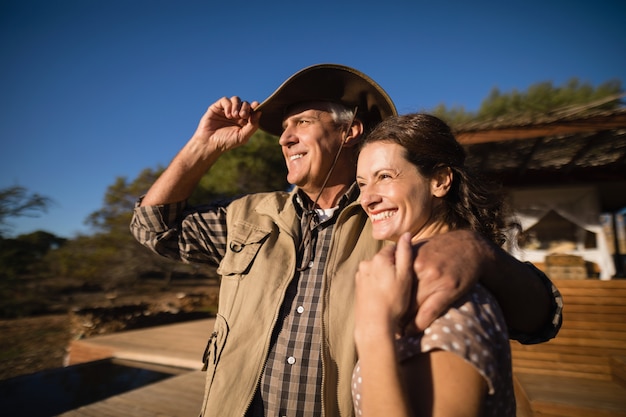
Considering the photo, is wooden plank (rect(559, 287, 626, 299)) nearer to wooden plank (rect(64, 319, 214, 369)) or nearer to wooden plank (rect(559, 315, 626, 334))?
wooden plank (rect(559, 315, 626, 334))

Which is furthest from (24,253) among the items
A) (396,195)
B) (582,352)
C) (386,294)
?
(582,352)

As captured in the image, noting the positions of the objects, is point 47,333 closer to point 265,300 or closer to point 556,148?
point 265,300

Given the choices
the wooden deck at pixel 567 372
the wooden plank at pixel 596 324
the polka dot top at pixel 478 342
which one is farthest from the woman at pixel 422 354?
the wooden plank at pixel 596 324

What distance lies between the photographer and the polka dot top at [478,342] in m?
0.69

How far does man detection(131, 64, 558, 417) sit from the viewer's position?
1077 millimetres

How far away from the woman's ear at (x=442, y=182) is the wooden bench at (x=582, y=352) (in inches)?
117

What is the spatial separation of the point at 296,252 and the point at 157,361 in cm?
550

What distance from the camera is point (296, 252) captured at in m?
1.71

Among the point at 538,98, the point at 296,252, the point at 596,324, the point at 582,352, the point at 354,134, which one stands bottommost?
the point at 582,352

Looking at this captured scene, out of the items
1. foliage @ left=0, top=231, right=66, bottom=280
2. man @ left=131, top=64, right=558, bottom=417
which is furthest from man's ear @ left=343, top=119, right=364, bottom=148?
foliage @ left=0, top=231, right=66, bottom=280

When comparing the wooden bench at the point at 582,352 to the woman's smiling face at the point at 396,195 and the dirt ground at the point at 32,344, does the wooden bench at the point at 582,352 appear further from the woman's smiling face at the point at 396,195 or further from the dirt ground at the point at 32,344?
the dirt ground at the point at 32,344

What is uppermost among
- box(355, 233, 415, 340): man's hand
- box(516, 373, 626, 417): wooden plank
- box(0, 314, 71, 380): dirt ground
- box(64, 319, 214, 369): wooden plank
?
box(355, 233, 415, 340): man's hand

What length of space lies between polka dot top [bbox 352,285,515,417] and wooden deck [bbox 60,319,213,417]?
3533 mm

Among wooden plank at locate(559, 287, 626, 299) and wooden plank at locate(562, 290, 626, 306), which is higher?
wooden plank at locate(559, 287, 626, 299)
